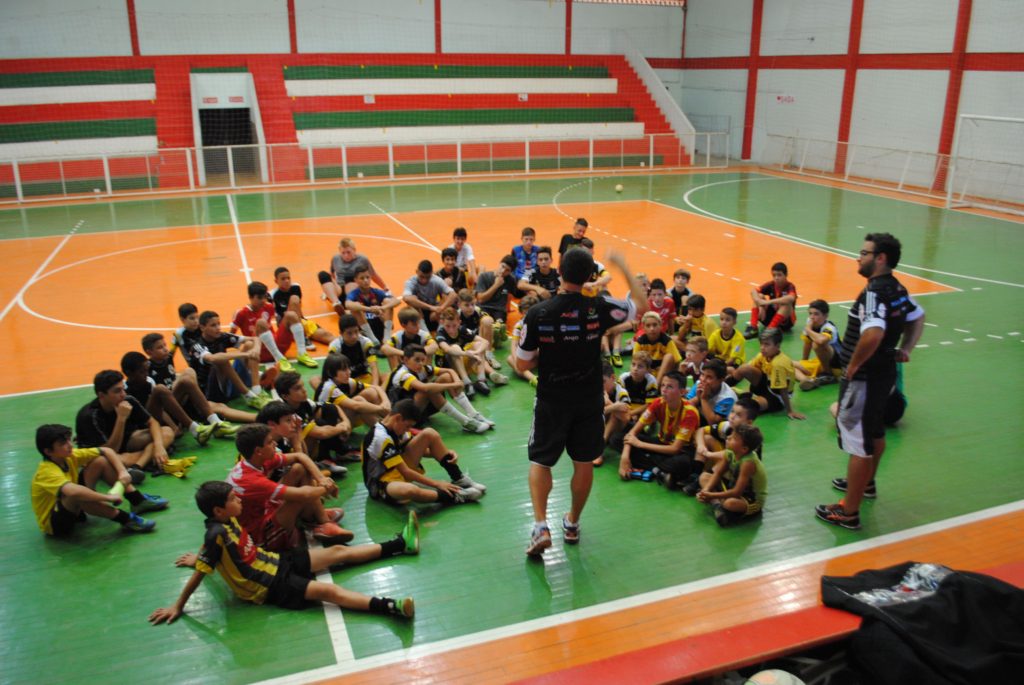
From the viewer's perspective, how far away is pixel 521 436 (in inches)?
330

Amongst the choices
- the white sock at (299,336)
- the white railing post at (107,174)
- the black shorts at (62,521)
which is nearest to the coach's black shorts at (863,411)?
the black shorts at (62,521)

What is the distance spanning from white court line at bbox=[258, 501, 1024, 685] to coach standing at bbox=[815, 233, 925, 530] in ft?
1.70

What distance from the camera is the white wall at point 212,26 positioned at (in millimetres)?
30328

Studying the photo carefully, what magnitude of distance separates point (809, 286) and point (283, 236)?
444 inches

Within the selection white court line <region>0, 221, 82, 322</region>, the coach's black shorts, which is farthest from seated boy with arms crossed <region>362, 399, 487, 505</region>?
white court line <region>0, 221, 82, 322</region>

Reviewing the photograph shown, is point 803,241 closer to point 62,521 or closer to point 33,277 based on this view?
point 62,521

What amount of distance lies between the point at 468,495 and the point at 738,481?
227 centimetres

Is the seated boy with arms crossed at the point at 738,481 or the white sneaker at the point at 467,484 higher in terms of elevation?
the seated boy with arms crossed at the point at 738,481

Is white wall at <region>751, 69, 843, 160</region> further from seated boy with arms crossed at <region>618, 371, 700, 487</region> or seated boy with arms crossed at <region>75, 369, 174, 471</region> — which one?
seated boy with arms crossed at <region>75, 369, 174, 471</region>

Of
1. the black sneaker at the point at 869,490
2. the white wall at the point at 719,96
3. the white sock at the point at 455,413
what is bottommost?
the black sneaker at the point at 869,490

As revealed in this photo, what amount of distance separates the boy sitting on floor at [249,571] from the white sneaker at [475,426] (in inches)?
115

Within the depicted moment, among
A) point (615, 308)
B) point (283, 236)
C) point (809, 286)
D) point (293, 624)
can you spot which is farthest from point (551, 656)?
point (283, 236)

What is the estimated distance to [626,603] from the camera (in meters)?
5.54

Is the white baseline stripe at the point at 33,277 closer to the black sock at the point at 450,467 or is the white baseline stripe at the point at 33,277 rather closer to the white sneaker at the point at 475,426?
the white sneaker at the point at 475,426
